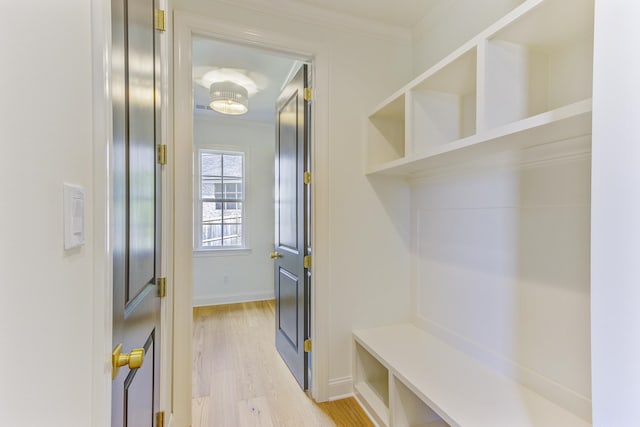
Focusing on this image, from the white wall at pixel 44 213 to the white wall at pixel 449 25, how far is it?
1.86 meters

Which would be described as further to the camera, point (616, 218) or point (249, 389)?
point (249, 389)

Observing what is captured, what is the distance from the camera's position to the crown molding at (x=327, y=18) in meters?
1.84

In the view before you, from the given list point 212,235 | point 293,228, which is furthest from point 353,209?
point 212,235

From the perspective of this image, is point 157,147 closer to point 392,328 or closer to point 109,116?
point 109,116

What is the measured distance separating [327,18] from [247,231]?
3.04 metres

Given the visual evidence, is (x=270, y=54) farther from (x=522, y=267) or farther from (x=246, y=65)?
(x=522, y=267)

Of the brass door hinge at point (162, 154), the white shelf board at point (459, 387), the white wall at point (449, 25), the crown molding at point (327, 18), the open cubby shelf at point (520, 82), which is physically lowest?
the white shelf board at point (459, 387)

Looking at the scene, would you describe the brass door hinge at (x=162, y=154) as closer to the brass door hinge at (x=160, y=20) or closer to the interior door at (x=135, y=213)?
the interior door at (x=135, y=213)

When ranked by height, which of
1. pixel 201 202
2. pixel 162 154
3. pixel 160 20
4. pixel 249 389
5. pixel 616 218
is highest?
pixel 160 20

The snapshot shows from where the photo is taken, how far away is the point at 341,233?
205 centimetres

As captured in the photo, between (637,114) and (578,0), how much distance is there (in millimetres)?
538

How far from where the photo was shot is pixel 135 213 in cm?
97

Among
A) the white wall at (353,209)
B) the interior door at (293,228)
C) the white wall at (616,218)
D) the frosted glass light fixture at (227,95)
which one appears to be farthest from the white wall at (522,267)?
the frosted glass light fixture at (227,95)

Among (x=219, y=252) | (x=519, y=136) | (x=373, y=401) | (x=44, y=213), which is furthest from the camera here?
(x=219, y=252)
